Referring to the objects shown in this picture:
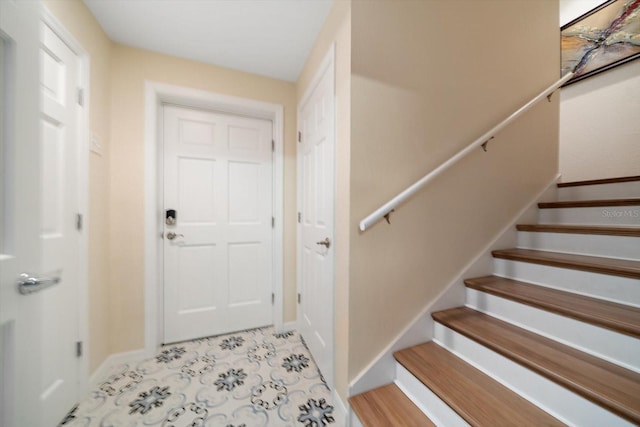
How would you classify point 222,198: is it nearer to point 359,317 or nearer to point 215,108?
point 215,108

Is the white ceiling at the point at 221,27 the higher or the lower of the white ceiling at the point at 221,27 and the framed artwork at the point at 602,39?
the lower

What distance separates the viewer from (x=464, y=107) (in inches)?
55.3

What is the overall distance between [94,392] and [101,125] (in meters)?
1.73

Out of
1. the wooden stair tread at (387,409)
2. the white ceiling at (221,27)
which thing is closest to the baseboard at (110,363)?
the wooden stair tread at (387,409)

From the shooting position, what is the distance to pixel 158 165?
5.83ft

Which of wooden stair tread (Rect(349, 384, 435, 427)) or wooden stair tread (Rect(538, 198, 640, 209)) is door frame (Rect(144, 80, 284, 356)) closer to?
wooden stair tread (Rect(349, 384, 435, 427))

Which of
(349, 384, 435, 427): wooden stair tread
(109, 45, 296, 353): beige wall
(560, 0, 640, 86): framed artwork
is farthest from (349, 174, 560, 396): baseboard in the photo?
(109, 45, 296, 353): beige wall

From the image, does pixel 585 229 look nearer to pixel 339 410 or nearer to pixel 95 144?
pixel 339 410

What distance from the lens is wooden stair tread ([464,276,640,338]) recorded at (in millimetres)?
834

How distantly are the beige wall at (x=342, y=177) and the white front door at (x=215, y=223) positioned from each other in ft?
3.38

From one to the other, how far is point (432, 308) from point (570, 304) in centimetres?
59

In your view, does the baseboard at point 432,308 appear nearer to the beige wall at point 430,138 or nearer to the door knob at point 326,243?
the beige wall at point 430,138

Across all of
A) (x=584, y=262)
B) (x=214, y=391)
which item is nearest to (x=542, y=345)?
(x=584, y=262)

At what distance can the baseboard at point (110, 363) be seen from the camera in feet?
4.58
